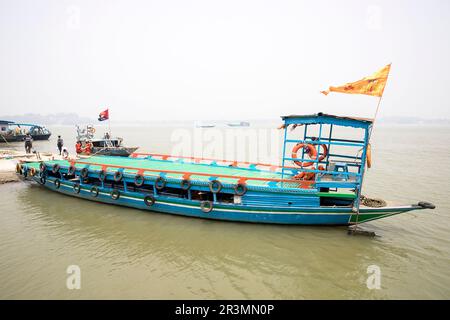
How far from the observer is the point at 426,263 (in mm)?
7453

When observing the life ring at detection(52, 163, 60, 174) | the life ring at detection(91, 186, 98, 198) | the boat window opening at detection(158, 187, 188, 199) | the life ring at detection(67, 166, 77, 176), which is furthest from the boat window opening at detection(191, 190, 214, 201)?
the life ring at detection(52, 163, 60, 174)

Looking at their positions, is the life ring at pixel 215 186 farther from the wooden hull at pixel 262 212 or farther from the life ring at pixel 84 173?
the life ring at pixel 84 173

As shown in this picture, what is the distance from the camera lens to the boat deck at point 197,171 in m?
9.28

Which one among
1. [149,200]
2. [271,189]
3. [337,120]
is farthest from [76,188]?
[337,120]

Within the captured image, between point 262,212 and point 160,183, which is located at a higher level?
point 160,183

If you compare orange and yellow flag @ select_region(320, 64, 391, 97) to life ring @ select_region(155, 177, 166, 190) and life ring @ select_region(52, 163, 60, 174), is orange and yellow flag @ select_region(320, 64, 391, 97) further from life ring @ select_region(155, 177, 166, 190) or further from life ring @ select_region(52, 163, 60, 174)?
life ring @ select_region(52, 163, 60, 174)

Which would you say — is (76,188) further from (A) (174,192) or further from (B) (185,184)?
(B) (185,184)

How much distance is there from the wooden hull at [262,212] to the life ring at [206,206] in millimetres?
163

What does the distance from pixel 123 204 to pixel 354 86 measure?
33.8 feet

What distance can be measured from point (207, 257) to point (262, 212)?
8.58 ft

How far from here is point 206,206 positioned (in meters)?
9.34
